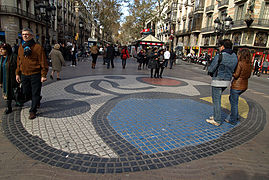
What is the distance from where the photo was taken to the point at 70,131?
3.43 meters

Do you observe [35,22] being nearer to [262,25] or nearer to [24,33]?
[24,33]

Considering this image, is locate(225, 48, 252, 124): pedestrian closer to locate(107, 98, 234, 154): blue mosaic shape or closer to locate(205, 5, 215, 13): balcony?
locate(107, 98, 234, 154): blue mosaic shape

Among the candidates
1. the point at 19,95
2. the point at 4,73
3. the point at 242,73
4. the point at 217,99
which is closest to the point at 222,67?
the point at 242,73

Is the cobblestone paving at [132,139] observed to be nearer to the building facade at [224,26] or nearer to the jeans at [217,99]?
the jeans at [217,99]

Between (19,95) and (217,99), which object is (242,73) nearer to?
(217,99)

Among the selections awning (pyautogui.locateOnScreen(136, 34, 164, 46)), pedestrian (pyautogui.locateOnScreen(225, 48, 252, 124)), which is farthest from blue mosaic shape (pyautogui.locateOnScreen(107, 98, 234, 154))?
awning (pyautogui.locateOnScreen(136, 34, 164, 46))

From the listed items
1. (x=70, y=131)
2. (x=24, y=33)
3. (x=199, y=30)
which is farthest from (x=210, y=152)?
(x=199, y=30)

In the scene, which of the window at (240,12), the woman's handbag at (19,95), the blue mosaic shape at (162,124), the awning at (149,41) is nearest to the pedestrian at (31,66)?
the woman's handbag at (19,95)

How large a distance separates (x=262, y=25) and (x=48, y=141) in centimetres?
2893

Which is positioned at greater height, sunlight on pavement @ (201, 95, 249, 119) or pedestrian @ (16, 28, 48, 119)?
pedestrian @ (16, 28, 48, 119)

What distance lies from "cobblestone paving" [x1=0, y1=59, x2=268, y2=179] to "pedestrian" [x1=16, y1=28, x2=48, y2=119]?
671mm

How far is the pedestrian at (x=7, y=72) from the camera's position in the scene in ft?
12.8

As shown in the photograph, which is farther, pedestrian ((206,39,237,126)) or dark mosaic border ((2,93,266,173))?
pedestrian ((206,39,237,126))

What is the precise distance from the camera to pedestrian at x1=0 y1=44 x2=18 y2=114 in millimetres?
3916
